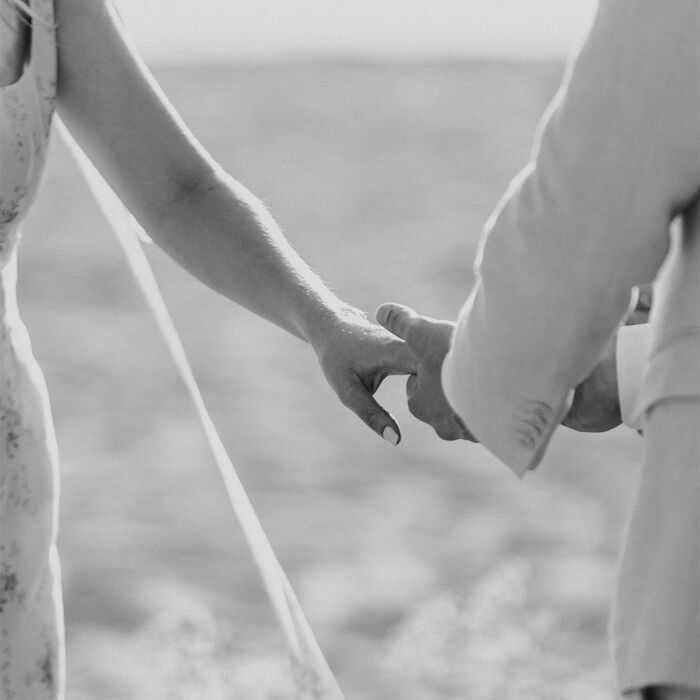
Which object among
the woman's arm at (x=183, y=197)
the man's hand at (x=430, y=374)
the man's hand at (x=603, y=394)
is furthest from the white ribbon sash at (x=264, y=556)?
the man's hand at (x=603, y=394)

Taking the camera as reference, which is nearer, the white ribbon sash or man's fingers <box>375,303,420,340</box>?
man's fingers <box>375,303,420,340</box>

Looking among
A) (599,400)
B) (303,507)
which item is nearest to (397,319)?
(599,400)

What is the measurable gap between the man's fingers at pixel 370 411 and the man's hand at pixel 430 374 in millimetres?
36

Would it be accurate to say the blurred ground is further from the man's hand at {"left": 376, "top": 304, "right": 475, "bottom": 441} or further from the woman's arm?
the man's hand at {"left": 376, "top": 304, "right": 475, "bottom": 441}

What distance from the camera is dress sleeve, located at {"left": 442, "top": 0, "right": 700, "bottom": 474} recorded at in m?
1.00

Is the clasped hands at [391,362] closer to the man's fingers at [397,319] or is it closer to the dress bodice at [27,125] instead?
the man's fingers at [397,319]

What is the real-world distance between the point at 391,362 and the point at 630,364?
1.05 feet

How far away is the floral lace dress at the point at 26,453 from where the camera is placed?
1.64 metres

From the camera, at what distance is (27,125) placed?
1.65m

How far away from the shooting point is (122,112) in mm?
1765

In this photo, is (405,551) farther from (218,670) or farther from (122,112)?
(122,112)

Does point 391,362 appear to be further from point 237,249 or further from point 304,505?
point 304,505

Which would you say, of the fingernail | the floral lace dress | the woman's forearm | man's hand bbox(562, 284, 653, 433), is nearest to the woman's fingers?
the fingernail

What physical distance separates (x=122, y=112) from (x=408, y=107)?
571 inches
